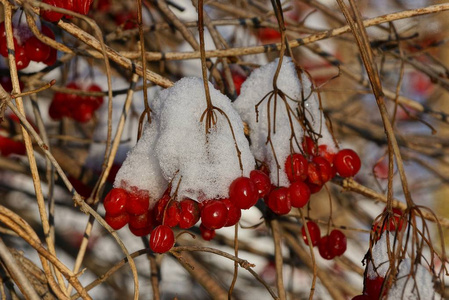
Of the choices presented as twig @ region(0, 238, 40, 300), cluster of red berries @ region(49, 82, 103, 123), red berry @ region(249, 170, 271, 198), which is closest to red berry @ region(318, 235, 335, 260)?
red berry @ region(249, 170, 271, 198)

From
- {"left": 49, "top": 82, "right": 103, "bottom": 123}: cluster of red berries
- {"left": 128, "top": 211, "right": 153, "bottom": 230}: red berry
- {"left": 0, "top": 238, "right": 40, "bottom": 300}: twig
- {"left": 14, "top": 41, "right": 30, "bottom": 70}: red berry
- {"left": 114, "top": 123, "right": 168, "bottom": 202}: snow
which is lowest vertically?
{"left": 0, "top": 238, "right": 40, "bottom": 300}: twig

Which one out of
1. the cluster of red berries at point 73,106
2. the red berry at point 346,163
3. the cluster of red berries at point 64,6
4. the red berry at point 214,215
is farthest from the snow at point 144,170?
the cluster of red berries at point 73,106

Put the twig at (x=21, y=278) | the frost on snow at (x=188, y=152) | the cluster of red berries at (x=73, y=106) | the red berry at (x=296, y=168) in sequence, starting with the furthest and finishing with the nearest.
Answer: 1. the cluster of red berries at (x=73, y=106)
2. the red berry at (x=296, y=168)
3. the frost on snow at (x=188, y=152)
4. the twig at (x=21, y=278)

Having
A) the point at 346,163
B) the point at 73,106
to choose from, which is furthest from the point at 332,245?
the point at 73,106

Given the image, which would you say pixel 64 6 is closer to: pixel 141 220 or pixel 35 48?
pixel 35 48

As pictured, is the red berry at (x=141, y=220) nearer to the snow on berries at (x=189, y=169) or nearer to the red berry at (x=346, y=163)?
the snow on berries at (x=189, y=169)

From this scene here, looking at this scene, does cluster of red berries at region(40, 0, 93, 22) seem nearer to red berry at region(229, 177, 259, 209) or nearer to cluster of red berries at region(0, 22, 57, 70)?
cluster of red berries at region(0, 22, 57, 70)
